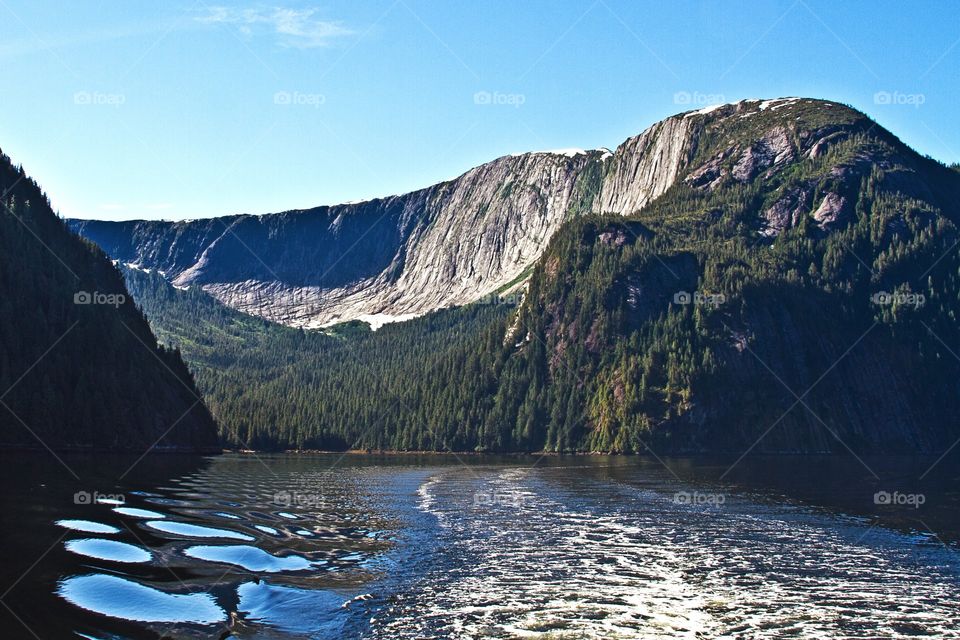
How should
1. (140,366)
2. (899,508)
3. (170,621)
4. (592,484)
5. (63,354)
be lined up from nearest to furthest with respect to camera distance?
(170,621), (899,508), (592,484), (63,354), (140,366)

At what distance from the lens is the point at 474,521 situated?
224 ft

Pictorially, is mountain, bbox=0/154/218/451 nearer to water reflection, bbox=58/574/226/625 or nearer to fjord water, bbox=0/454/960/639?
fjord water, bbox=0/454/960/639

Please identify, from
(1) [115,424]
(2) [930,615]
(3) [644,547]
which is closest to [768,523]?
(3) [644,547]

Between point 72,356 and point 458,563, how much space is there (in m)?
97.1

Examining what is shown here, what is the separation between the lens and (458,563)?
164 feet

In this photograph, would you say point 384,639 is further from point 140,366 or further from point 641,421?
point 641,421

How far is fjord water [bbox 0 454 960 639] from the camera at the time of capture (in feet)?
115

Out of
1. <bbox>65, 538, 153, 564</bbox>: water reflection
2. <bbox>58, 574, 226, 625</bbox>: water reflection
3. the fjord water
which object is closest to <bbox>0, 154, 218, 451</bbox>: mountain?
the fjord water

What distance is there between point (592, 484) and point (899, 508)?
35.3 metres

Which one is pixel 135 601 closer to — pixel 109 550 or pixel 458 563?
pixel 109 550

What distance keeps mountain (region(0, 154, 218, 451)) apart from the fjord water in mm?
28786

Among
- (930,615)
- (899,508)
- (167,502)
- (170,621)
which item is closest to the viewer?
(170,621)

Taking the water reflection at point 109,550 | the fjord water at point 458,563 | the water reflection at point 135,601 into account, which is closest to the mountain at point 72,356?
the fjord water at point 458,563

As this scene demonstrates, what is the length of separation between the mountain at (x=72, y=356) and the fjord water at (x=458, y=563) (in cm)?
2879
